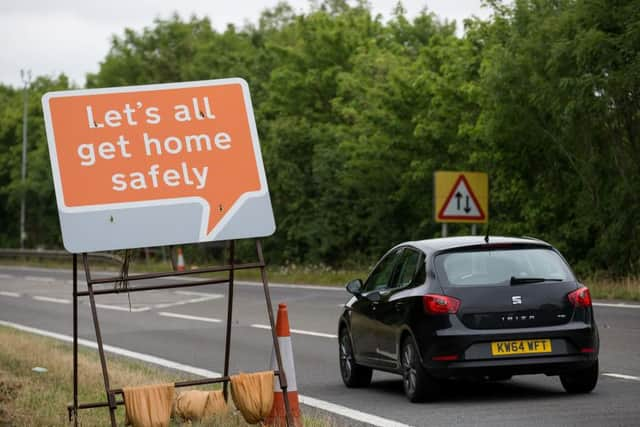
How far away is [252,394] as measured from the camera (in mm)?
9375

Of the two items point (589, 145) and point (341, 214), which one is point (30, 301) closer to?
point (589, 145)

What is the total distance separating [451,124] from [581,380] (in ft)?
89.5

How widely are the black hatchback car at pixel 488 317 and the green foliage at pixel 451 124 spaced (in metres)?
16.2

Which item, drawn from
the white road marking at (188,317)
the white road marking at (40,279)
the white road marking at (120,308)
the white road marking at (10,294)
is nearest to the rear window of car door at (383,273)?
the white road marking at (188,317)

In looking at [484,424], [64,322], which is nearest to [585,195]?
[64,322]

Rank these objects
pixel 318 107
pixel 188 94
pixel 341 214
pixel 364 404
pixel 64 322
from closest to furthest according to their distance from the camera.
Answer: pixel 188 94 → pixel 364 404 → pixel 64 322 → pixel 341 214 → pixel 318 107

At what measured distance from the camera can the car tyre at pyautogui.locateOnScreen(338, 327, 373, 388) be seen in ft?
45.7

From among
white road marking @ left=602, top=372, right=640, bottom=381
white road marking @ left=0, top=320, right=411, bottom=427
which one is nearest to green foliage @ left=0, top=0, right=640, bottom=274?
white road marking @ left=0, top=320, right=411, bottom=427

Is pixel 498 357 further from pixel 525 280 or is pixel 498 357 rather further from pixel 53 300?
pixel 53 300

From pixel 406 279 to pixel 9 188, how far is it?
7374 cm

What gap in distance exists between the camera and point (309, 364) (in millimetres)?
16359

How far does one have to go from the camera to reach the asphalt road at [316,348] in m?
11.1

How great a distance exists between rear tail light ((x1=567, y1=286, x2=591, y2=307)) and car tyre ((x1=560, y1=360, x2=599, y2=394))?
0.52 metres

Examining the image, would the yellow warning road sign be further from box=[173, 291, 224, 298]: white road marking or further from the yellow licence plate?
the yellow licence plate
